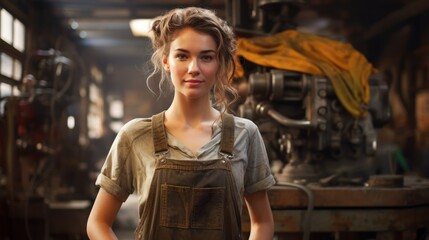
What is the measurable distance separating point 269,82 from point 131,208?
6.92 metres

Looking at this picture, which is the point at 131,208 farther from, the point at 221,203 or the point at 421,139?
the point at 221,203

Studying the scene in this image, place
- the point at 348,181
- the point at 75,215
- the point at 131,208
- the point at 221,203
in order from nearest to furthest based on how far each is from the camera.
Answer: the point at 221,203 < the point at 348,181 < the point at 75,215 < the point at 131,208

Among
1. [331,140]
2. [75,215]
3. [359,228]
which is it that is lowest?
[75,215]

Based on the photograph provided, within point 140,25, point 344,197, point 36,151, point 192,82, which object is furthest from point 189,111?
point 140,25

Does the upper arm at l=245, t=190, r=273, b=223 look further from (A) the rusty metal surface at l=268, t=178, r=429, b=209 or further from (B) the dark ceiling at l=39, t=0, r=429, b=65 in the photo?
(B) the dark ceiling at l=39, t=0, r=429, b=65

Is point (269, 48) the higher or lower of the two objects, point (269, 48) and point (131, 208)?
the higher

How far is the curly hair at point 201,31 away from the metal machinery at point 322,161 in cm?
119

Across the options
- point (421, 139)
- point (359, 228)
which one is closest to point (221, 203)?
point (359, 228)

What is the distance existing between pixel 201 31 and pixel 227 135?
39cm

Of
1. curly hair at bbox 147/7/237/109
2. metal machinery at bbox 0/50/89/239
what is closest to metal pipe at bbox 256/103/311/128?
curly hair at bbox 147/7/237/109

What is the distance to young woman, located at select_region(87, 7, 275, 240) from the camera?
181 centimetres

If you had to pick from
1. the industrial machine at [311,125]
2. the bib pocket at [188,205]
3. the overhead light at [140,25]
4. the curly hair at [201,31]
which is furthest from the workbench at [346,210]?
the overhead light at [140,25]

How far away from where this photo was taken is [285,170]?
368 centimetres

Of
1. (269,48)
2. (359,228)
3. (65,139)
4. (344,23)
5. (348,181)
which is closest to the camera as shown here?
(359,228)
